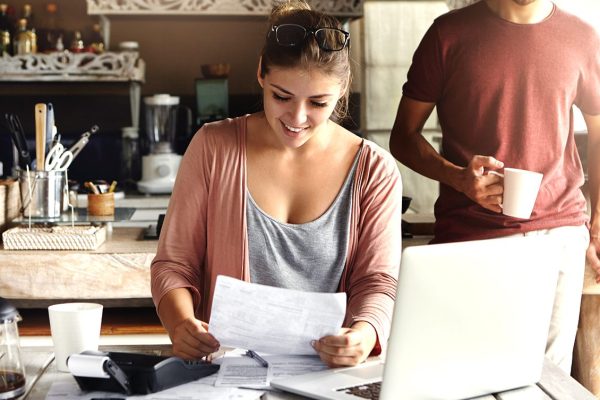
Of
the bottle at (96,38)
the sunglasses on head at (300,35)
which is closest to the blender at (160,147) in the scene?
the bottle at (96,38)

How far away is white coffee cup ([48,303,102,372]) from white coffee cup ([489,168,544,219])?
94cm

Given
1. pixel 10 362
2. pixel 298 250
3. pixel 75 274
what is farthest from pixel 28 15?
pixel 10 362

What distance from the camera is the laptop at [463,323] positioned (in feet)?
3.91

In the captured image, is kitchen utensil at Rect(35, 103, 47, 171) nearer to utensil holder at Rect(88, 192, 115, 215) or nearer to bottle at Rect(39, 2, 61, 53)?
utensil holder at Rect(88, 192, 115, 215)

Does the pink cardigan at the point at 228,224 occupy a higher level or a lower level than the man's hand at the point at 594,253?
higher

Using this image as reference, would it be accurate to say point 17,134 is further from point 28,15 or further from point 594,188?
point 594,188

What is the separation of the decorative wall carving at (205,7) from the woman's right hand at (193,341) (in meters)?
2.42

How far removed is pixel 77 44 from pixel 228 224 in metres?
2.37

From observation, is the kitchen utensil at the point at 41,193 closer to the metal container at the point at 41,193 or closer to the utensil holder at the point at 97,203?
the metal container at the point at 41,193

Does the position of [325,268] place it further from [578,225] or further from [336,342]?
[578,225]

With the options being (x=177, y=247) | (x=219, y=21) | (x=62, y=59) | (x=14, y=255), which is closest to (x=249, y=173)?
(x=177, y=247)

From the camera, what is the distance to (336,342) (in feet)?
4.68

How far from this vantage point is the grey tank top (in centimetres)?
172

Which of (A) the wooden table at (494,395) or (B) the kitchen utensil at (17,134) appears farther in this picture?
(B) the kitchen utensil at (17,134)
